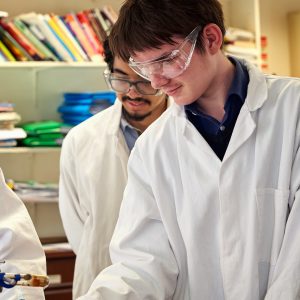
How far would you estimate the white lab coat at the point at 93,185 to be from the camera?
8.95 feet

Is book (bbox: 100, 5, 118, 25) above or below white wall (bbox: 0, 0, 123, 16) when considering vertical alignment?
below

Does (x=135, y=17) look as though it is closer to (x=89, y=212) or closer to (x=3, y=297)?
(x=3, y=297)

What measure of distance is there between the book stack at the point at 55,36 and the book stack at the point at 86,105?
20 centimetres

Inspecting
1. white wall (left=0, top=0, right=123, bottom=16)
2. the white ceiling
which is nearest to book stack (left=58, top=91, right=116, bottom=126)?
white wall (left=0, top=0, right=123, bottom=16)

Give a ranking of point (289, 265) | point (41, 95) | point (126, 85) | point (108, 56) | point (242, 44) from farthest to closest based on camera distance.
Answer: point (242, 44), point (41, 95), point (108, 56), point (126, 85), point (289, 265)

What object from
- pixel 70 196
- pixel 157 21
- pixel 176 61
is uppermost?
pixel 157 21

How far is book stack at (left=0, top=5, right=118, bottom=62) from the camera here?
3613 millimetres

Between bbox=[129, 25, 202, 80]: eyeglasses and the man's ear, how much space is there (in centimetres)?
3

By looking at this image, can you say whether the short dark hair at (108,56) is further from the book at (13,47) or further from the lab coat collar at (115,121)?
the book at (13,47)

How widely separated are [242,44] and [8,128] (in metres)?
1.47

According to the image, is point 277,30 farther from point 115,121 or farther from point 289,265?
point 289,265

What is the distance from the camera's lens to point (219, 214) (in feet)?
6.15

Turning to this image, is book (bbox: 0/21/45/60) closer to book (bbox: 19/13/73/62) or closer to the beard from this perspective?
book (bbox: 19/13/73/62)

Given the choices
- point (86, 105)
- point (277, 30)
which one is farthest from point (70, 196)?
point (277, 30)
